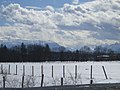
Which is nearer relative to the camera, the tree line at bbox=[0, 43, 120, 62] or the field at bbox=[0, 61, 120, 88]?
the field at bbox=[0, 61, 120, 88]

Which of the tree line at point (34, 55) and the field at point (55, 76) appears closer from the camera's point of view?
the field at point (55, 76)

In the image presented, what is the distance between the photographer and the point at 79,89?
16.5 m

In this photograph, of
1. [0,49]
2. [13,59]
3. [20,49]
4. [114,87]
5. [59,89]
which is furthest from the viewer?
[20,49]

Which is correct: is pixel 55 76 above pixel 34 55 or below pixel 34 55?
below

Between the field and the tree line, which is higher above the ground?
the tree line

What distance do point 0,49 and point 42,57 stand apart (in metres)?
19.7

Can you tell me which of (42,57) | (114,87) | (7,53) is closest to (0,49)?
(7,53)

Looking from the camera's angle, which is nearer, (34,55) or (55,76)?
(55,76)

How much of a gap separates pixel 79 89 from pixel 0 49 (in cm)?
13586

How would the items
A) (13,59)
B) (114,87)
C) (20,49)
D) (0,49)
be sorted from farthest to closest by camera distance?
(20,49) < (0,49) < (13,59) < (114,87)

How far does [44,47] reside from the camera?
169 m

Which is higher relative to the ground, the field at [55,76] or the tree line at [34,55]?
the tree line at [34,55]

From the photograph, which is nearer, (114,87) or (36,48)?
(114,87)

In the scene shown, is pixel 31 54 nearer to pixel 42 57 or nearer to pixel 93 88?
pixel 42 57
